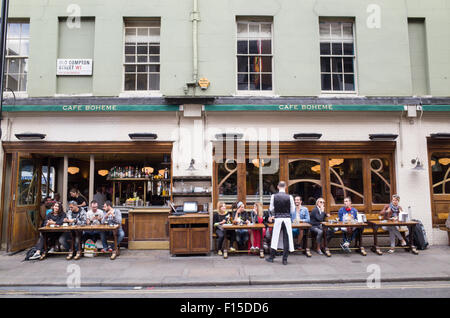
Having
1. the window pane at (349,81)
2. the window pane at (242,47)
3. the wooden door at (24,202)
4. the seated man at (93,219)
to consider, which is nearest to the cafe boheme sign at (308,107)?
the window pane at (349,81)

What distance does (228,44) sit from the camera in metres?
10.2

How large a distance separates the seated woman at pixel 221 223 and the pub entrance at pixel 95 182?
1744mm

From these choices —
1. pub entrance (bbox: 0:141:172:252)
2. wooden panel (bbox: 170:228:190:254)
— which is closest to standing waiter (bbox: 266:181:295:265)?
wooden panel (bbox: 170:228:190:254)

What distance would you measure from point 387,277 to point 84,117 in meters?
9.35

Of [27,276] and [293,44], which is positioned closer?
[27,276]

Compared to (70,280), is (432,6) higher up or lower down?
higher up

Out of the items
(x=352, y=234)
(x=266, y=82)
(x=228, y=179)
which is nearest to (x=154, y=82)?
(x=266, y=82)

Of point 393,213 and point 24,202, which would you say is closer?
point 393,213

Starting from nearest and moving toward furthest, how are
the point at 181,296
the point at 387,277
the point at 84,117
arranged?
1. the point at 181,296
2. the point at 387,277
3. the point at 84,117

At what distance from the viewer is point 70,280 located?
22.0 ft

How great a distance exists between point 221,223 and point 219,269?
1.63 meters

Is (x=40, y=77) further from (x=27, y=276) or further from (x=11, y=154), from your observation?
(x=27, y=276)

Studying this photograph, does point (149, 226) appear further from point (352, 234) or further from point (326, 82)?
point (326, 82)

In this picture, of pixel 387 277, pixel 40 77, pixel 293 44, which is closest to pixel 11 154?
pixel 40 77
